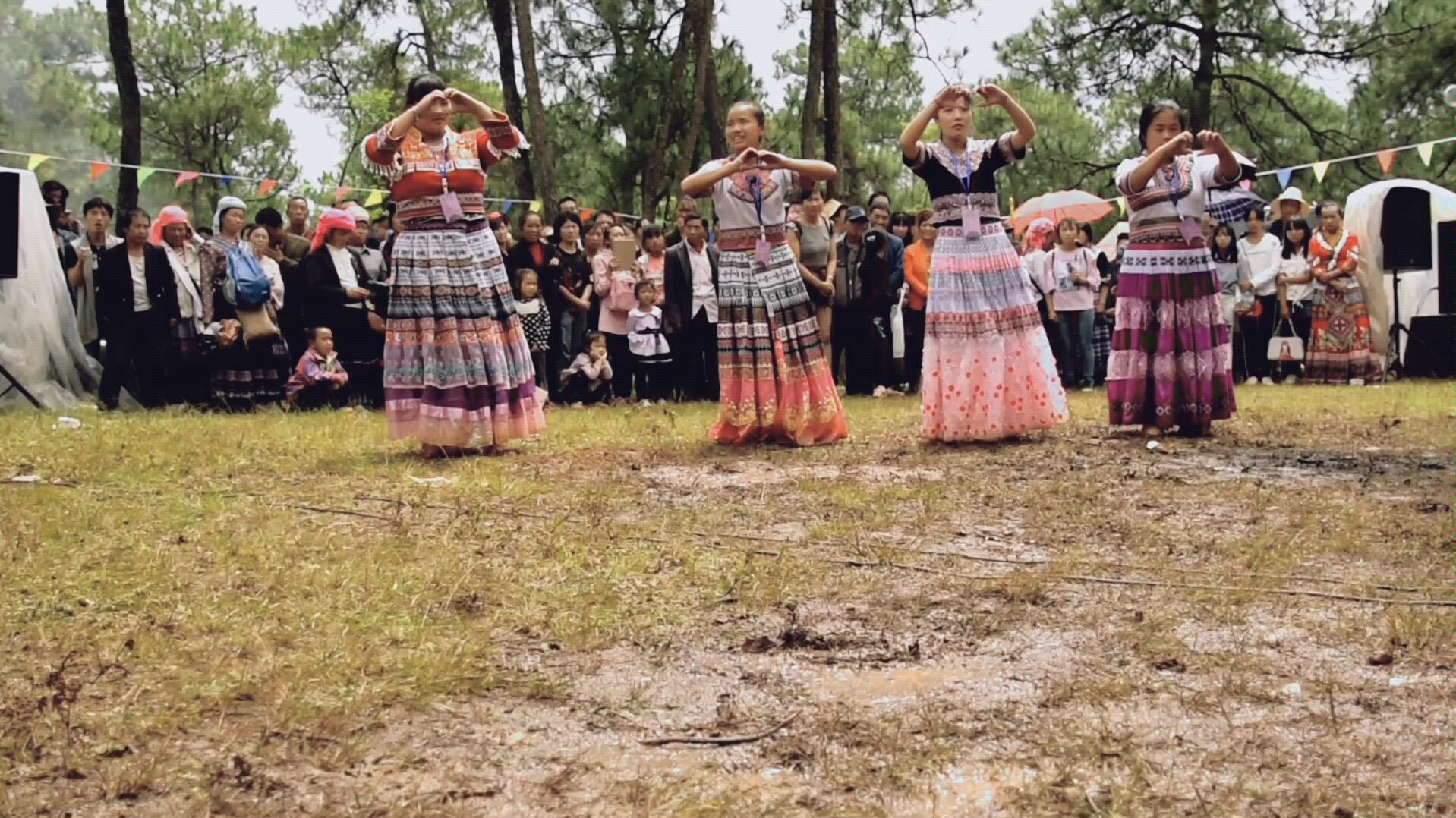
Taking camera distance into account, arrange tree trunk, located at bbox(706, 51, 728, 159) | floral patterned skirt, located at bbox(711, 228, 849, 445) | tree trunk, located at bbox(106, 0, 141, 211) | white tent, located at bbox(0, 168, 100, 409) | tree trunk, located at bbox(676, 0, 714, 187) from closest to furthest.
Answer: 1. floral patterned skirt, located at bbox(711, 228, 849, 445)
2. white tent, located at bbox(0, 168, 100, 409)
3. tree trunk, located at bbox(106, 0, 141, 211)
4. tree trunk, located at bbox(676, 0, 714, 187)
5. tree trunk, located at bbox(706, 51, 728, 159)

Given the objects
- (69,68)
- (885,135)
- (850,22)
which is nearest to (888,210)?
(850,22)

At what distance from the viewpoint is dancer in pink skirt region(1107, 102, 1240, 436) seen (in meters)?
7.60

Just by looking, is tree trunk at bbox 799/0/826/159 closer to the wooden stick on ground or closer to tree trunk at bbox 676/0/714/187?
tree trunk at bbox 676/0/714/187

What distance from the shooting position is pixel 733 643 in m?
3.57

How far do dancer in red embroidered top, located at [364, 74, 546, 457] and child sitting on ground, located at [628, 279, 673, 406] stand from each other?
4.79 meters

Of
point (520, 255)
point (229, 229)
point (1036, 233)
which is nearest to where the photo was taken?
point (229, 229)

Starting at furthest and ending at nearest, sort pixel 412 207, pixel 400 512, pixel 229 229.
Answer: pixel 229 229
pixel 412 207
pixel 400 512

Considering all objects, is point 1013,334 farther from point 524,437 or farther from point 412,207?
point 412,207

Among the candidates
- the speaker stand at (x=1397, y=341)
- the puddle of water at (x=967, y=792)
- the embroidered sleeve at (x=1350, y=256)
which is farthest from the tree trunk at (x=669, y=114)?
the puddle of water at (x=967, y=792)

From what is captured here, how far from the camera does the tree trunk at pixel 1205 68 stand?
22422 mm

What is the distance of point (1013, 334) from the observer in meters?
7.84

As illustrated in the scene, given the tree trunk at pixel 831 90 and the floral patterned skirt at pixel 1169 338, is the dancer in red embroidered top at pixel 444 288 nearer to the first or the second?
the floral patterned skirt at pixel 1169 338

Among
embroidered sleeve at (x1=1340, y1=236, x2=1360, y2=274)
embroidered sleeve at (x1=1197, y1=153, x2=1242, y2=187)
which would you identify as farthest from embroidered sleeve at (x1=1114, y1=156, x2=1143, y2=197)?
embroidered sleeve at (x1=1340, y1=236, x2=1360, y2=274)

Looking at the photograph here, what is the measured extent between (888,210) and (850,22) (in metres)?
7.39
